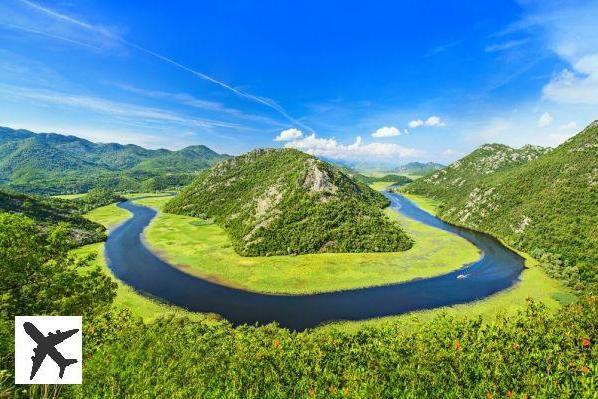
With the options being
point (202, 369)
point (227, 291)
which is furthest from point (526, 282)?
point (202, 369)

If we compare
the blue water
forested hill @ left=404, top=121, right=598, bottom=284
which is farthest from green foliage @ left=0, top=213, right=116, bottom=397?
forested hill @ left=404, top=121, right=598, bottom=284

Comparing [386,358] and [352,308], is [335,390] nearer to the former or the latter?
[386,358]

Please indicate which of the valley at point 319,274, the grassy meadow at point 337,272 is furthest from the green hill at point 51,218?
the grassy meadow at point 337,272

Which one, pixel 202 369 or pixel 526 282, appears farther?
pixel 526 282

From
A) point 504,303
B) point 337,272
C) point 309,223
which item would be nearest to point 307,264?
point 337,272

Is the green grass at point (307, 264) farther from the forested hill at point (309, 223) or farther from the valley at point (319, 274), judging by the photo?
the forested hill at point (309, 223)

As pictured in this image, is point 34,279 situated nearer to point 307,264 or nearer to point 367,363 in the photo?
point 367,363
